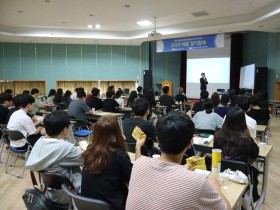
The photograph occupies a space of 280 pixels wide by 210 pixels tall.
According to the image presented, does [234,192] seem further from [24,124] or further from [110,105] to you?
[110,105]

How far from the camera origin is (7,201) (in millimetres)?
3600

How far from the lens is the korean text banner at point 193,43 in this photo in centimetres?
1072

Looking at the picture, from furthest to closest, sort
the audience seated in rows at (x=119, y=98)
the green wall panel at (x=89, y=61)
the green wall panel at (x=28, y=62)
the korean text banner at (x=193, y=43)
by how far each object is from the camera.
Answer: the green wall panel at (x=89, y=61) < the green wall panel at (x=28, y=62) < the korean text banner at (x=193, y=43) < the audience seated in rows at (x=119, y=98)

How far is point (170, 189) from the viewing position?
1.26 m

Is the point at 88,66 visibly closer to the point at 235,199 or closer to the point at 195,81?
the point at 195,81

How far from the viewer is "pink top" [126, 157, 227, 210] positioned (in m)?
1.23

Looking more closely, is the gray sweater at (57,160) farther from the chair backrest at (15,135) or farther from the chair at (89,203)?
the chair backrest at (15,135)

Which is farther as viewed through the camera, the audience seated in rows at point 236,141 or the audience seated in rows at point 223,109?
the audience seated in rows at point 223,109

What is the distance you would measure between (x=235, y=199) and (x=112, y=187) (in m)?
0.87

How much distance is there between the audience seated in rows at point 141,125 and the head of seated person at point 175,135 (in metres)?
1.85

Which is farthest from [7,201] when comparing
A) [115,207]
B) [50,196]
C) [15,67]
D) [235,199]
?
[15,67]

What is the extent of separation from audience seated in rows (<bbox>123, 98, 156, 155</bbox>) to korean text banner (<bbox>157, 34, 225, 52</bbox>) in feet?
26.8


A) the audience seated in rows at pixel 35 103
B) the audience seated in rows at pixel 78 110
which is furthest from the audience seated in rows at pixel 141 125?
the audience seated in rows at pixel 35 103

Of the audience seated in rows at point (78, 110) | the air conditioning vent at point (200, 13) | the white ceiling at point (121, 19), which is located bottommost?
the audience seated in rows at point (78, 110)
